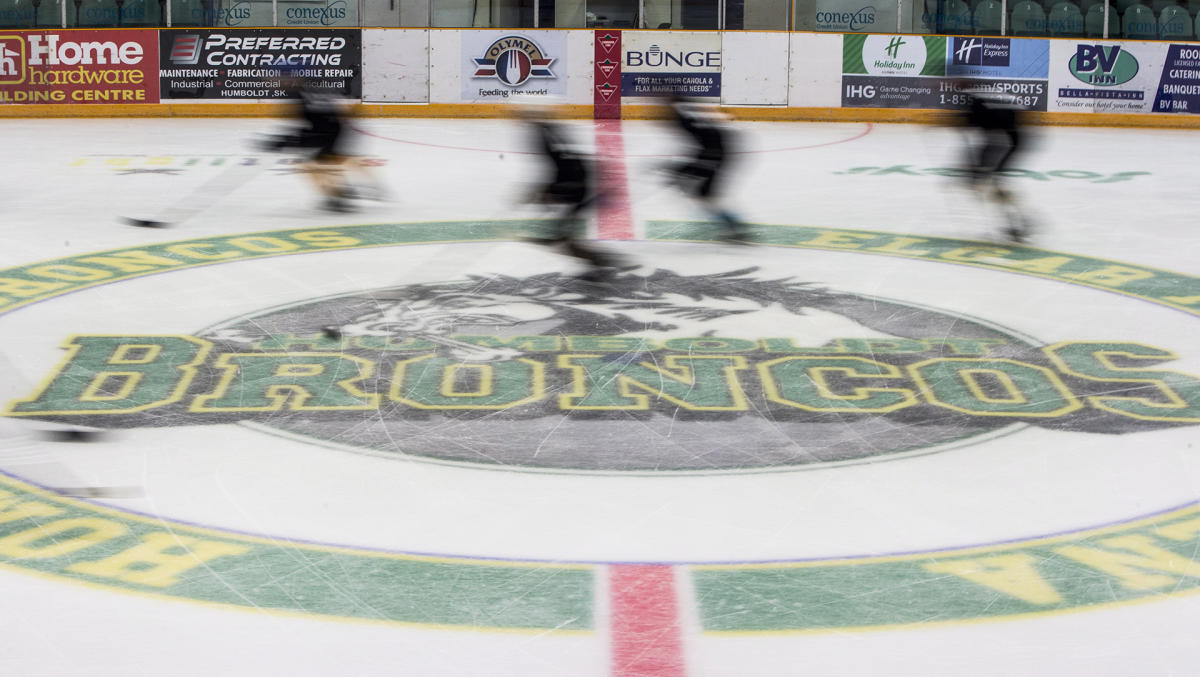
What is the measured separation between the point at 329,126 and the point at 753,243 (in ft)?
11.2

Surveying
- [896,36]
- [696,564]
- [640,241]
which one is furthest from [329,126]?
[896,36]

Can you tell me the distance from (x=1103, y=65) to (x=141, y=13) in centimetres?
1243

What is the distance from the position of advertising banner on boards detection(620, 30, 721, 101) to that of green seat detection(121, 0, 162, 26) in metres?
6.11

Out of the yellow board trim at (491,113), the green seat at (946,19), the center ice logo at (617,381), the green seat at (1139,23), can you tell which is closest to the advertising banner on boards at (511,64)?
the yellow board trim at (491,113)

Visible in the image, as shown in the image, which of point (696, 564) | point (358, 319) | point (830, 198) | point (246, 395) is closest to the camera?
point (696, 564)

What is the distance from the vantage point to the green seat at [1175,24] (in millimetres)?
17484

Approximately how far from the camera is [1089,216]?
10000mm

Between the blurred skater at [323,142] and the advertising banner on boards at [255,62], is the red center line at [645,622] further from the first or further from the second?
the advertising banner on boards at [255,62]

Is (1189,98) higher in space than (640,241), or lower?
higher

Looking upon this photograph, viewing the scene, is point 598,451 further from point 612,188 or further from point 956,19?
point 956,19

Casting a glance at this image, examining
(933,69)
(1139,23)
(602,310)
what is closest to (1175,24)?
(1139,23)

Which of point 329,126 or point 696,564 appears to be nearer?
point 696,564

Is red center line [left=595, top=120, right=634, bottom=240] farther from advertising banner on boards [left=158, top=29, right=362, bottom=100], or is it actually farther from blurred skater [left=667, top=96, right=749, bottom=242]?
advertising banner on boards [left=158, top=29, right=362, bottom=100]

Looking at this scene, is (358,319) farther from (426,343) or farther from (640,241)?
(640,241)
